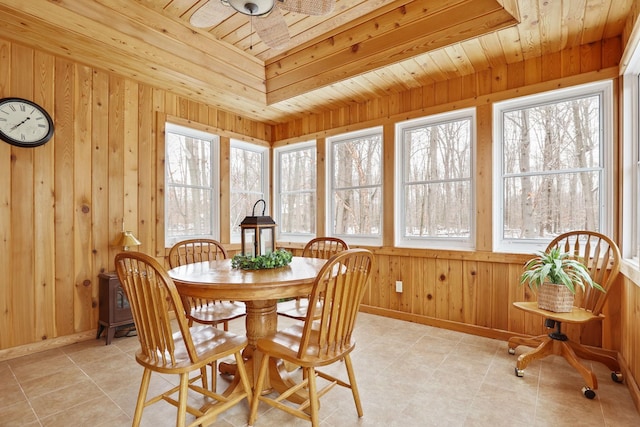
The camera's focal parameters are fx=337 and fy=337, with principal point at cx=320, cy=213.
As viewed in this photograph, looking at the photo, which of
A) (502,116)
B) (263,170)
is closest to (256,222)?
(502,116)

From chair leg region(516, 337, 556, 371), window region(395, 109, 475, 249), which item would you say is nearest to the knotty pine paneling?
window region(395, 109, 475, 249)

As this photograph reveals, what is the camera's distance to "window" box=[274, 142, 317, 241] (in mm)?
4586

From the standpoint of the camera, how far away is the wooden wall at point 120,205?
2.67 m

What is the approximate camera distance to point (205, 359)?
5.24 feet

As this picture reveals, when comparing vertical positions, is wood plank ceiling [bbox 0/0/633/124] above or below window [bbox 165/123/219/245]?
above

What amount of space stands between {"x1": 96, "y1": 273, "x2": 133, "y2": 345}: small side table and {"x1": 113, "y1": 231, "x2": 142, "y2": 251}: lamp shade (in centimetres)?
28

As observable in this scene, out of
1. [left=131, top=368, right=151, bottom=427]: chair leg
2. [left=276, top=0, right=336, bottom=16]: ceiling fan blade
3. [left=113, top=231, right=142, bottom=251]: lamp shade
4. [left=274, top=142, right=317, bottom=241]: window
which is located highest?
[left=276, top=0, right=336, bottom=16]: ceiling fan blade

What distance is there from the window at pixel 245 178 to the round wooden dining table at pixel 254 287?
2.09 metres

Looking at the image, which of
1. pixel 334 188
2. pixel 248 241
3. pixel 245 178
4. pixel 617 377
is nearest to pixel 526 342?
pixel 617 377

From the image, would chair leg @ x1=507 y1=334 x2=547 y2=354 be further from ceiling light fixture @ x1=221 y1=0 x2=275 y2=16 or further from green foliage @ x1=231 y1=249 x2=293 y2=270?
ceiling light fixture @ x1=221 y1=0 x2=275 y2=16

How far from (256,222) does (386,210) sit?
2022mm

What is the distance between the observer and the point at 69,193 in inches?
117

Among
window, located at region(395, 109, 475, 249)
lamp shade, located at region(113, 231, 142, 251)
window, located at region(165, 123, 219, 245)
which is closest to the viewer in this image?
lamp shade, located at region(113, 231, 142, 251)

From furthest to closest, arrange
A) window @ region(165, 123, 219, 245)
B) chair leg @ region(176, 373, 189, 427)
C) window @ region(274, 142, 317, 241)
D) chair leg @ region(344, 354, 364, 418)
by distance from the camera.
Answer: window @ region(274, 142, 317, 241) < window @ region(165, 123, 219, 245) < chair leg @ region(344, 354, 364, 418) < chair leg @ region(176, 373, 189, 427)
